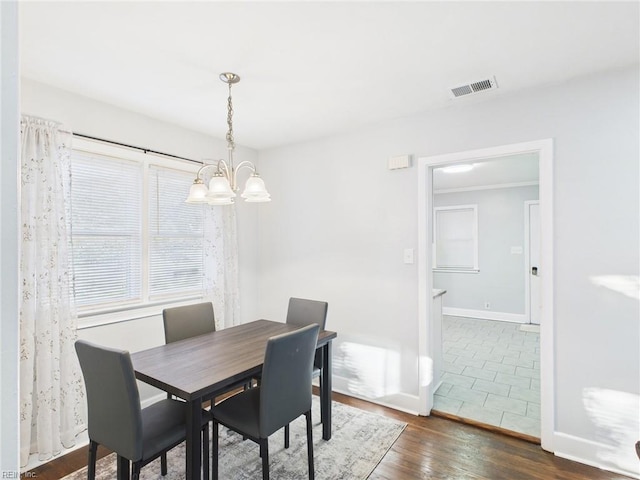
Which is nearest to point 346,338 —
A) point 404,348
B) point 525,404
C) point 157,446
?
point 404,348

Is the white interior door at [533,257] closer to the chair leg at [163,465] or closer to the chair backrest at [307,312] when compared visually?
the chair backrest at [307,312]

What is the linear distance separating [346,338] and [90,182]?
99.8 inches

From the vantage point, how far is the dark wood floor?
2061 mm

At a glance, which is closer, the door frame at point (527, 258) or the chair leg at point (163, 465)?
the chair leg at point (163, 465)

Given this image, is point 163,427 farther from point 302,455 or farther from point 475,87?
point 475,87

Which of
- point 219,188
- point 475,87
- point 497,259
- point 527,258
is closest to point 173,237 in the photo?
point 219,188

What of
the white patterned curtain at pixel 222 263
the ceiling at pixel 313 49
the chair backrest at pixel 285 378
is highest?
the ceiling at pixel 313 49

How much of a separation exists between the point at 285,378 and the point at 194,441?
0.50 m

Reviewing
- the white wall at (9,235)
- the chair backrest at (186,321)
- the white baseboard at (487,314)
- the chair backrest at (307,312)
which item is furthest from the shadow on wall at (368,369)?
the white baseboard at (487,314)

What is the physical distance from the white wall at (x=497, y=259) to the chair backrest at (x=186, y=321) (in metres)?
5.21

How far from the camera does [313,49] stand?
6.20 feet

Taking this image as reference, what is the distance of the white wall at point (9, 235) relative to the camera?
1.41ft

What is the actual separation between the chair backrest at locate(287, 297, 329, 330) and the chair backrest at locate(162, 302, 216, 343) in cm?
67

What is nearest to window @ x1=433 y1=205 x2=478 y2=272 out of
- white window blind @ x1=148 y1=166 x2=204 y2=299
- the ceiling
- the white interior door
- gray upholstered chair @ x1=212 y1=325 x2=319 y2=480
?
the white interior door
